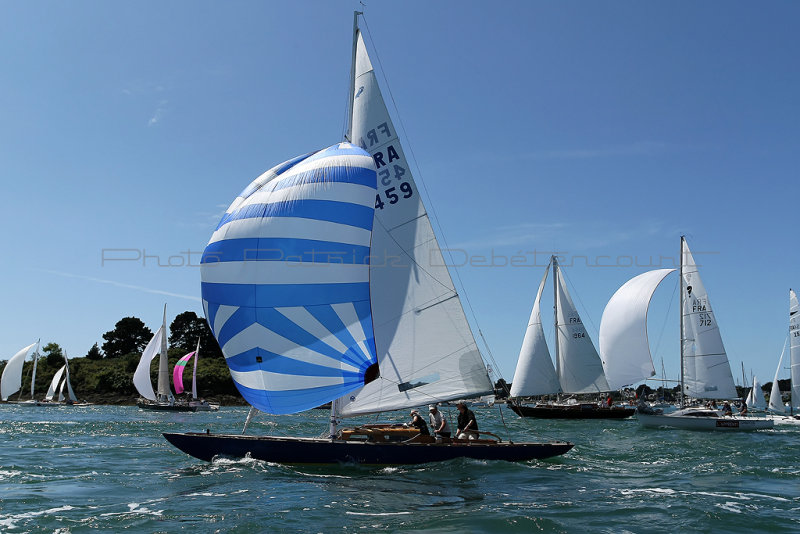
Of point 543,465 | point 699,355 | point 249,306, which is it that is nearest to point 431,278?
point 249,306

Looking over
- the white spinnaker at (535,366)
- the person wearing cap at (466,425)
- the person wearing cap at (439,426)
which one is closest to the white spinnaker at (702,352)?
the white spinnaker at (535,366)

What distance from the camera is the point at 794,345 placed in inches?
1697

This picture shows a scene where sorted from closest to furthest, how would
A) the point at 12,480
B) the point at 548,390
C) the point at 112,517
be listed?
the point at 112,517
the point at 12,480
the point at 548,390

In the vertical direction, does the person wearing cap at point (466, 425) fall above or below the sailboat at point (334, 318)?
below

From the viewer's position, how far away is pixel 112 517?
11406 millimetres

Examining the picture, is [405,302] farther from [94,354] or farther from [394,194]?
[94,354]

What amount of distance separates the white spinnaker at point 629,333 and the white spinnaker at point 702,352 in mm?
2968

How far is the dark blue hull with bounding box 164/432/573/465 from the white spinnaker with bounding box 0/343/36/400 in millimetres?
67183

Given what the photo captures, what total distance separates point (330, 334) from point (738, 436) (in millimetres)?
25079

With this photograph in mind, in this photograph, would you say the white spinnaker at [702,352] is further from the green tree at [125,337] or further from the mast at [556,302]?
the green tree at [125,337]

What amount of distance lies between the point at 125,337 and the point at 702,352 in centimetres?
9754

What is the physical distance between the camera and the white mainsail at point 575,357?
48125 millimetres

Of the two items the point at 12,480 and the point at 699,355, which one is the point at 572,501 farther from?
the point at 699,355

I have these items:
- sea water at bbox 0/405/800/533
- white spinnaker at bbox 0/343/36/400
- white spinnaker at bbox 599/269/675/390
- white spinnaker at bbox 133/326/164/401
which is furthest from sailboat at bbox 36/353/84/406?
white spinnaker at bbox 599/269/675/390
